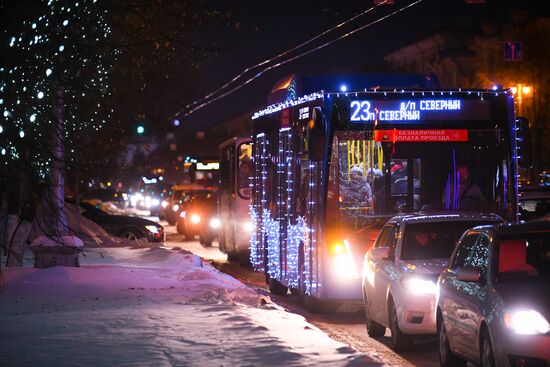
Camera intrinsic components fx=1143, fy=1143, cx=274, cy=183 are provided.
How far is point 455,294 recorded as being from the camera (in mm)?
11070

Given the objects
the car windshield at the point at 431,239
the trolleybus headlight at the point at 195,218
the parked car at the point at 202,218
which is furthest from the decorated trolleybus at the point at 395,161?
the trolleybus headlight at the point at 195,218

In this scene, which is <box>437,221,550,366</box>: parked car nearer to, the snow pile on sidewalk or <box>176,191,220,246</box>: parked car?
the snow pile on sidewalk

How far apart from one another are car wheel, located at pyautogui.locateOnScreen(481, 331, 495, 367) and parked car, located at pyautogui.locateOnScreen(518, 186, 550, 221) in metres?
11.7

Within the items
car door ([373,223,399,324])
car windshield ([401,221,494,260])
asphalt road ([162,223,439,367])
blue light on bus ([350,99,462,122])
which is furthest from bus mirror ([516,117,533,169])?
asphalt road ([162,223,439,367])

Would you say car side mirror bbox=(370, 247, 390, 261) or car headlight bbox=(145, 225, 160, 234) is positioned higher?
car headlight bbox=(145, 225, 160, 234)

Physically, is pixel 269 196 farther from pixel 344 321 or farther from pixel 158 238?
pixel 158 238

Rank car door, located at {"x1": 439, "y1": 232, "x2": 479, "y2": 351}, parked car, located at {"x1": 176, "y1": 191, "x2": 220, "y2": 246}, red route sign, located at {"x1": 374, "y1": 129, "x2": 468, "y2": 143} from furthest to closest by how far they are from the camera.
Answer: parked car, located at {"x1": 176, "y1": 191, "x2": 220, "y2": 246}, red route sign, located at {"x1": 374, "y1": 129, "x2": 468, "y2": 143}, car door, located at {"x1": 439, "y1": 232, "x2": 479, "y2": 351}

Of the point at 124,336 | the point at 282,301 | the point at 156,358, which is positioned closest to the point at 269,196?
the point at 282,301

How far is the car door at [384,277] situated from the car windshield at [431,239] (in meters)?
0.25

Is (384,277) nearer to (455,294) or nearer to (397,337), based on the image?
(397,337)

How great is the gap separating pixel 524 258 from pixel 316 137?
6739 millimetres

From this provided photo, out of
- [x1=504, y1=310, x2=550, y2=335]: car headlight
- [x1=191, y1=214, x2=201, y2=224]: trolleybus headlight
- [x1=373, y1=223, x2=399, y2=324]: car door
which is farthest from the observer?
[x1=191, y1=214, x2=201, y2=224]: trolleybus headlight

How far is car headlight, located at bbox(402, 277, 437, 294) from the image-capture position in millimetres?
13094

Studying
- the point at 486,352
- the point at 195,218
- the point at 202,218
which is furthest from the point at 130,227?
the point at 486,352
